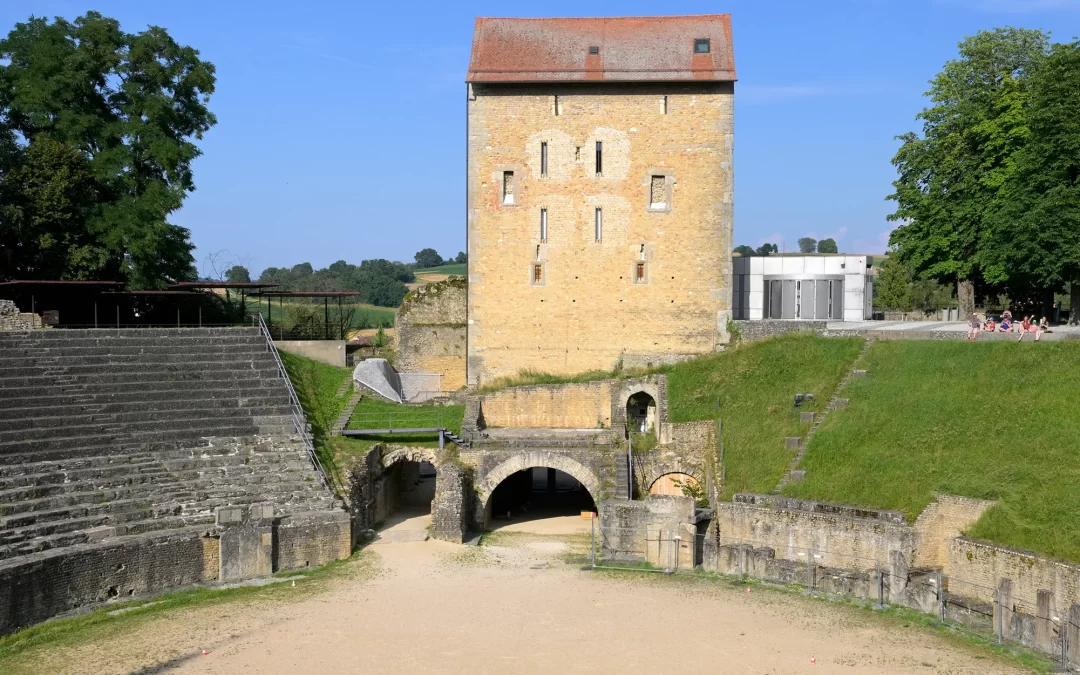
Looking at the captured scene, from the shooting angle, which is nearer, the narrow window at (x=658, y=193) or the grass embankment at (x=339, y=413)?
the grass embankment at (x=339, y=413)

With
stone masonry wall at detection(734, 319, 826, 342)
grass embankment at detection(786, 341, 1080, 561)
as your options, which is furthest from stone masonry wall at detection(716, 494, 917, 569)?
stone masonry wall at detection(734, 319, 826, 342)

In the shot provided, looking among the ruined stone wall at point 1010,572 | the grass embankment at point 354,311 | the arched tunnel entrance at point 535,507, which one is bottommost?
the arched tunnel entrance at point 535,507

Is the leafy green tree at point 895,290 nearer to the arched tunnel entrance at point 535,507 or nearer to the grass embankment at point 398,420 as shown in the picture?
the arched tunnel entrance at point 535,507

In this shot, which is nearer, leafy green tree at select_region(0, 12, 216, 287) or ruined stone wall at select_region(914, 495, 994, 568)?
ruined stone wall at select_region(914, 495, 994, 568)

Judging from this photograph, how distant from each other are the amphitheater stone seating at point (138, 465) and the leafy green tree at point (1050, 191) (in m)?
23.6

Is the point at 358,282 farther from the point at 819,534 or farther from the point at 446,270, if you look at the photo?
the point at 819,534

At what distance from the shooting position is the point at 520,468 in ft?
103

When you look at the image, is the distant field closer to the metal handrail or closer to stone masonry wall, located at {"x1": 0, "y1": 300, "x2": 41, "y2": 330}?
the metal handrail

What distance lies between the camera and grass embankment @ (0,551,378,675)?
20250 mm

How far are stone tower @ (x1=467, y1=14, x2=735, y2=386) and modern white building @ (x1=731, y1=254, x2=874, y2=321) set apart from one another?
369 centimetres

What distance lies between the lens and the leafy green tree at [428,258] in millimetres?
167875

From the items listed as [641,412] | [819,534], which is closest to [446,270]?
[641,412]

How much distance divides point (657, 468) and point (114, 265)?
20453mm

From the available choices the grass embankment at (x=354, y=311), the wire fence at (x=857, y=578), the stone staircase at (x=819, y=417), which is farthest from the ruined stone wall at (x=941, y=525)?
the grass embankment at (x=354, y=311)
